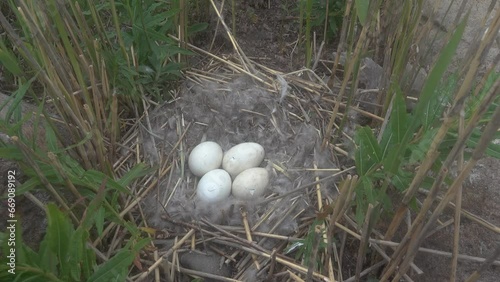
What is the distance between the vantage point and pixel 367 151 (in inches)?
38.8

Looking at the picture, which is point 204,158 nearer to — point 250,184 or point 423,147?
point 250,184

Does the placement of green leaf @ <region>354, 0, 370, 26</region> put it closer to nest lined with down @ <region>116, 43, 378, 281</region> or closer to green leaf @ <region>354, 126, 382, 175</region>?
green leaf @ <region>354, 126, 382, 175</region>

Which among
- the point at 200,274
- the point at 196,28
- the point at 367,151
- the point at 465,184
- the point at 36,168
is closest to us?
the point at 36,168

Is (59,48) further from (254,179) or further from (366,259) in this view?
(366,259)

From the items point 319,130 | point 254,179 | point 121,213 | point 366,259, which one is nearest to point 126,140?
point 121,213

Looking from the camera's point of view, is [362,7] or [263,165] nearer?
[362,7]

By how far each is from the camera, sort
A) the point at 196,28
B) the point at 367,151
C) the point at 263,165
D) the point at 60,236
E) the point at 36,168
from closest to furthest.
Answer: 1. the point at 60,236
2. the point at 36,168
3. the point at 367,151
4. the point at 263,165
5. the point at 196,28

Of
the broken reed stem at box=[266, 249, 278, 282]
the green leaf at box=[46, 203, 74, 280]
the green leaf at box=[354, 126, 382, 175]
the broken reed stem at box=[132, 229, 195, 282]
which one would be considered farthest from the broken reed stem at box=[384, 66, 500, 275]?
the green leaf at box=[46, 203, 74, 280]

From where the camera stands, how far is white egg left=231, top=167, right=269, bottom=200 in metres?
1.22

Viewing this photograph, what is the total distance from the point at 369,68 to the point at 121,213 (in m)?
0.77

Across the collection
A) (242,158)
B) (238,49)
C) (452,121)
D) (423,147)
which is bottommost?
(242,158)

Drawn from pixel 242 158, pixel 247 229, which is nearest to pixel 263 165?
pixel 242 158

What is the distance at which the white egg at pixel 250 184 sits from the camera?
1.22 metres

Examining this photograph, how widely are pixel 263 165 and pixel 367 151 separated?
39cm
